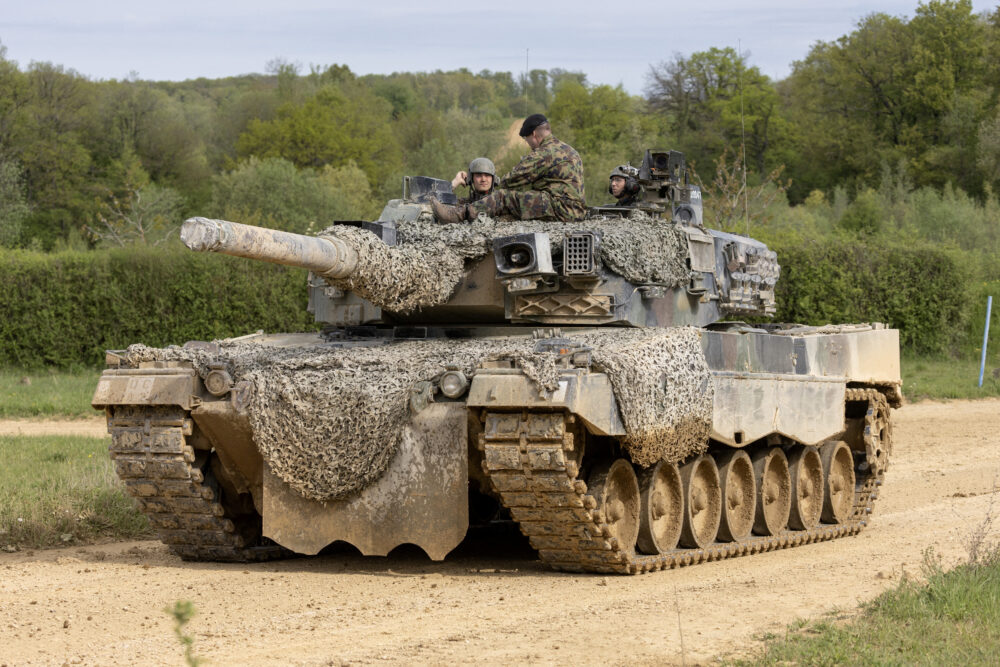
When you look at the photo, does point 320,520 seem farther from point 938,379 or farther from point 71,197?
point 71,197

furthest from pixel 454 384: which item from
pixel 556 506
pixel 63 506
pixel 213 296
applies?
pixel 213 296

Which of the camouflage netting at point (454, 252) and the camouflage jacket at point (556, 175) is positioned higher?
the camouflage jacket at point (556, 175)

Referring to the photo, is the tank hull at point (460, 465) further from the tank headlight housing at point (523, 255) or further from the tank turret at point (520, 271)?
the tank headlight housing at point (523, 255)

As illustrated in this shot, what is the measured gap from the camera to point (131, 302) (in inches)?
1034

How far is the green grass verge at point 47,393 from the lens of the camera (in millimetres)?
22531

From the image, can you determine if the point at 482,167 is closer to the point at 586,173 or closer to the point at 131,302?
the point at 131,302

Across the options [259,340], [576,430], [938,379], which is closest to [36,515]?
[259,340]

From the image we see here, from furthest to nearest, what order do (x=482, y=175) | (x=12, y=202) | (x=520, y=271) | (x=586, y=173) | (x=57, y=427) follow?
1. (x=12, y=202)
2. (x=586, y=173)
3. (x=57, y=427)
4. (x=482, y=175)
5. (x=520, y=271)

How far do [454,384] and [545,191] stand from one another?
103 inches

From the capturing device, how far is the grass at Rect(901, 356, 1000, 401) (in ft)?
81.1

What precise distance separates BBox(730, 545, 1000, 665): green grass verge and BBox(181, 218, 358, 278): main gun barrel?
3720 mm

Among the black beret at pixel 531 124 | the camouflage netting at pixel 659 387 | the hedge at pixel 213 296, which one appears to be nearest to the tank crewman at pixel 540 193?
the black beret at pixel 531 124

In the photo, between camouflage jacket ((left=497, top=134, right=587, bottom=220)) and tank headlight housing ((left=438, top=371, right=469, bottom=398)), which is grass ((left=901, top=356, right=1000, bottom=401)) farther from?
tank headlight housing ((left=438, top=371, right=469, bottom=398))

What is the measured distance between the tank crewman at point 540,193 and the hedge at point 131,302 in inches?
576
